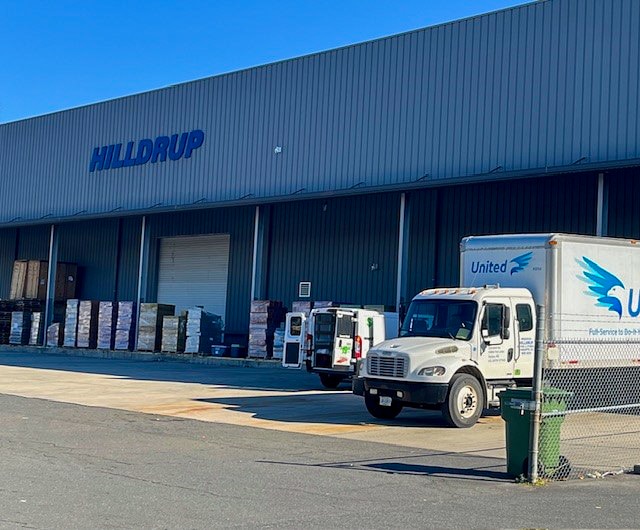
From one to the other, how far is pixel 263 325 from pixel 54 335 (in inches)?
482

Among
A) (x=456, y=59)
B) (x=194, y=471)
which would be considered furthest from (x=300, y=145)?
(x=194, y=471)

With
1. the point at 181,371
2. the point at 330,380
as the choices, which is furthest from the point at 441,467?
the point at 181,371

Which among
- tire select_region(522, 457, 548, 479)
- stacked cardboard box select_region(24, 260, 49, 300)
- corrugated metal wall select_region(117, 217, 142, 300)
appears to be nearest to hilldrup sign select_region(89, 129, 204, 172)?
corrugated metal wall select_region(117, 217, 142, 300)

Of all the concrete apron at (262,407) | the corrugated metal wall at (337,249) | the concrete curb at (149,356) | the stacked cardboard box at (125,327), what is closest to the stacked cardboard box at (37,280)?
the concrete curb at (149,356)

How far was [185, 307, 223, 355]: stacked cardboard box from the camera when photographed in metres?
34.9

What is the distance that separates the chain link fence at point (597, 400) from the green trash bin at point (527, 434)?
0.61 metres

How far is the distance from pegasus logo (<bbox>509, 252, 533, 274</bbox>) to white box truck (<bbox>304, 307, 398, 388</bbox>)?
6332 millimetres

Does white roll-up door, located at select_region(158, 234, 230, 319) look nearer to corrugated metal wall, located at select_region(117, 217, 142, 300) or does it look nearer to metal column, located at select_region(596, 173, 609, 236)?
corrugated metal wall, located at select_region(117, 217, 142, 300)

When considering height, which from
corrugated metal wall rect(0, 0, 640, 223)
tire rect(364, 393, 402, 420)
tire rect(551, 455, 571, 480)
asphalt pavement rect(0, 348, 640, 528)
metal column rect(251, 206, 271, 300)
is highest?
corrugated metal wall rect(0, 0, 640, 223)

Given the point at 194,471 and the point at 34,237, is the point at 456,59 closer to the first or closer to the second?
the point at 194,471

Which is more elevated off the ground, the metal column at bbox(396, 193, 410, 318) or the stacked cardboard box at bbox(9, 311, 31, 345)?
the metal column at bbox(396, 193, 410, 318)

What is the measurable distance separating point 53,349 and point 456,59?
71.9 feet

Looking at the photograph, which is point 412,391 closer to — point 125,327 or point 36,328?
point 125,327

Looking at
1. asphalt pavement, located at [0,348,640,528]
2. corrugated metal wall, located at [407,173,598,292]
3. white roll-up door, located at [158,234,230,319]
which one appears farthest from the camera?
white roll-up door, located at [158,234,230,319]
